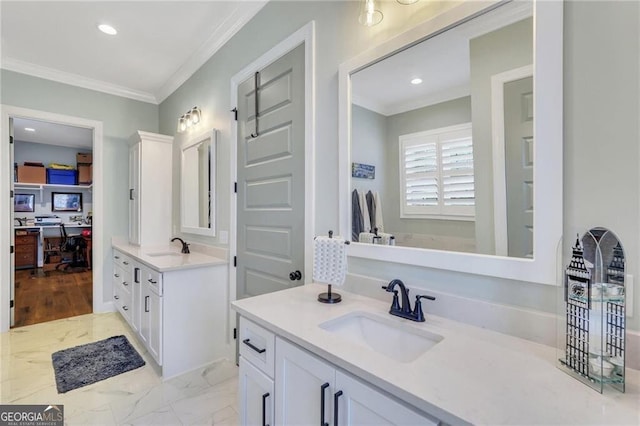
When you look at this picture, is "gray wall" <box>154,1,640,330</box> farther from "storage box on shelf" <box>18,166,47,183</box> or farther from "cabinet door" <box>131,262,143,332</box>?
"storage box on shelf" <box>18,166,47,183</box>

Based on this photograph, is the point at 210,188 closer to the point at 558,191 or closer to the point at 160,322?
the point at 160,322

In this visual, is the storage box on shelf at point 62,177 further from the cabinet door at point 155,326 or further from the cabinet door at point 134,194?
the cabinet door at point 155,326

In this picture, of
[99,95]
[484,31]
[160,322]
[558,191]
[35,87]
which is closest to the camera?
[558,191]

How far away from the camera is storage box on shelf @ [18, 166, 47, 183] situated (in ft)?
19.8

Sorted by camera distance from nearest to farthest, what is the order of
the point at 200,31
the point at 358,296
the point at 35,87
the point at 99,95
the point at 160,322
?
the point at 358,296
the point at 160,322
the point at 200,31
the point at 35,87
the point at 99,95

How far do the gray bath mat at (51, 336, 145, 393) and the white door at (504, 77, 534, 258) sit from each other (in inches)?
109

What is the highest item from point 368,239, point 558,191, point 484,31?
point 484,31

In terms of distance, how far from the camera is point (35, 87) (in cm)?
321

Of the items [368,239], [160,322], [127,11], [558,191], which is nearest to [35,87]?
[127,11]

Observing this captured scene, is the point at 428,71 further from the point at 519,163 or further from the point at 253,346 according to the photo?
the point at 253,346

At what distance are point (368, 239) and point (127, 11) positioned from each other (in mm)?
2574

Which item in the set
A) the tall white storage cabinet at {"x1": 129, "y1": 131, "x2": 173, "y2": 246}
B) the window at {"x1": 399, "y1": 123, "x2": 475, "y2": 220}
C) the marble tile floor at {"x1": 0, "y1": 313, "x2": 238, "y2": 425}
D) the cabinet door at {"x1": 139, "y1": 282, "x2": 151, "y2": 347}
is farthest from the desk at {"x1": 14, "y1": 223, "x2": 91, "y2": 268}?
the window at {"x1": 399, "y1": 123, "x2": 475, "y2": 220}

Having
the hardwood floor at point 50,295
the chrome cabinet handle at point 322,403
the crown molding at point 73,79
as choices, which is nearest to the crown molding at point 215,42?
the crown molding at point 73,79

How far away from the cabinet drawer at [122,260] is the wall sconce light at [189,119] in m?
1.47
